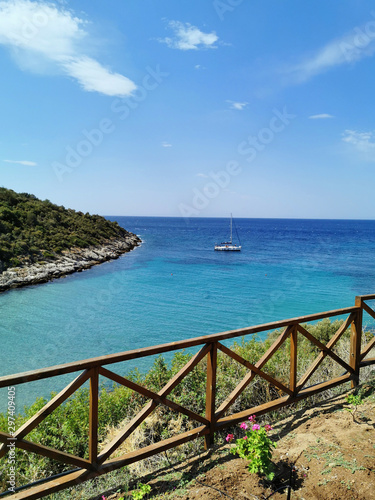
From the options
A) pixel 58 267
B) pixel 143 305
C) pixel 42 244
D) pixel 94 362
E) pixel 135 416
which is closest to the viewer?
pixel 94 362

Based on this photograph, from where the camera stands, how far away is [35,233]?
34625mm

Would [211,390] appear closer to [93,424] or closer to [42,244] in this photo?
[93,424]

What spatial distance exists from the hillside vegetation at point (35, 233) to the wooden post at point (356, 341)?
27.8m

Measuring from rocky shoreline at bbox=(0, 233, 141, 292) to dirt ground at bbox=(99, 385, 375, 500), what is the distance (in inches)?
991

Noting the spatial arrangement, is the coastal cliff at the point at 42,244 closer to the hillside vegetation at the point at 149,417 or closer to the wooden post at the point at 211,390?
the hillside vegetation at the point at 149,417

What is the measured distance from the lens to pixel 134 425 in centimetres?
313

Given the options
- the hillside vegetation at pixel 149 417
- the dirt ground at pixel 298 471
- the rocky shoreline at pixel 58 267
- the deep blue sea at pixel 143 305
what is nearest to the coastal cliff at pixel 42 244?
the rocky shoreline at pixel 58 267

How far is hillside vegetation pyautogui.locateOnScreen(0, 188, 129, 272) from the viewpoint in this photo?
29459mm

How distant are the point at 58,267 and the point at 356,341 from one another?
1185 inches

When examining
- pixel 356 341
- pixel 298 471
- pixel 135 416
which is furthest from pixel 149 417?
pixel 356 341

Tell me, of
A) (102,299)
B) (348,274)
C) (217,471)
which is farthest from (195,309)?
(348,274)

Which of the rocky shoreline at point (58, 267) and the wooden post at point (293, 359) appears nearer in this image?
the wooden post at point (293, 359)

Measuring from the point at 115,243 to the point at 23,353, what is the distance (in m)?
37.3

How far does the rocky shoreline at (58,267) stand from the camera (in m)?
25.9
